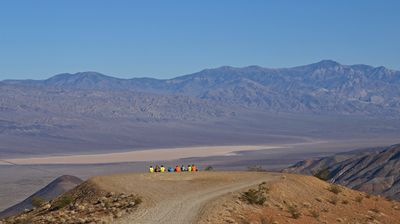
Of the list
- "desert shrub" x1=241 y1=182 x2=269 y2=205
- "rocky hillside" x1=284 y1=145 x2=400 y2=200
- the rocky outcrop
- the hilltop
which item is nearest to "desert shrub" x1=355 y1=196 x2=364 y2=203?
the hilltop

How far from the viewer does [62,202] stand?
2603 cm

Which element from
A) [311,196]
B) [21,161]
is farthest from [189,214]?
[21,161]

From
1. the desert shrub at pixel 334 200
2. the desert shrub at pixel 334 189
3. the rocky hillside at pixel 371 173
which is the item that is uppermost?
the desert shrub at pixel 334 189

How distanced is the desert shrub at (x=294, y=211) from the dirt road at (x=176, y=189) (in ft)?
8.26

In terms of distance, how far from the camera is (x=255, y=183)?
29766mm

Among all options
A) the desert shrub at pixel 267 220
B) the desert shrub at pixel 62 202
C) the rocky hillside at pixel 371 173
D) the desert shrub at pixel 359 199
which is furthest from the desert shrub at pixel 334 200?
the rocky hillside at pixel 371 173

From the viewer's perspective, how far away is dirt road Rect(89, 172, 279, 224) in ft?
74.6

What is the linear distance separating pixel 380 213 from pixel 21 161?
433 ft

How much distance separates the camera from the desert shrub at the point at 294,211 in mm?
24050

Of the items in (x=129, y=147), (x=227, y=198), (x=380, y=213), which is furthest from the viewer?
(x=129, y=147)

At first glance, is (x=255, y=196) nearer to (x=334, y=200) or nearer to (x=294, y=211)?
(x=294, y=211)

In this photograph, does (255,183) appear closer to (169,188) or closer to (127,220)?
(169,188)

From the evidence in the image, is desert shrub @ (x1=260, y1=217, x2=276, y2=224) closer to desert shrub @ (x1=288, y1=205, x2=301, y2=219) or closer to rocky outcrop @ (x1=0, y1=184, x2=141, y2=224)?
desert shrub @ (x1=288, y1=205, x2=301, y2=219)

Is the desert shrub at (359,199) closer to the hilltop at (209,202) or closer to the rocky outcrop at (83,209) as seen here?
the hilltop at (209,202)
